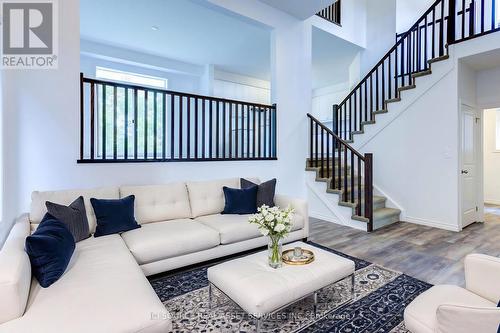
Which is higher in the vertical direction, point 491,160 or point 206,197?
point 491,160

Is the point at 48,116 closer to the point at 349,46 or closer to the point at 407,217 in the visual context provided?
the point at 407,217

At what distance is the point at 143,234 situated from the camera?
7.95 ft

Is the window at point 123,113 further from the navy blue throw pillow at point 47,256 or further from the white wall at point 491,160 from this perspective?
the white wall at point 491,160

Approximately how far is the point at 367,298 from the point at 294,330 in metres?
0.73

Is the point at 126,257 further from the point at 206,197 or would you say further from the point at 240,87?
the point at 240,87

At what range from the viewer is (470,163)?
4254 mm

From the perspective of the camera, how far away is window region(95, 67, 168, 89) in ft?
18.4

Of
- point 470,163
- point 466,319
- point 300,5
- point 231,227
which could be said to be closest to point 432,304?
point 466,319

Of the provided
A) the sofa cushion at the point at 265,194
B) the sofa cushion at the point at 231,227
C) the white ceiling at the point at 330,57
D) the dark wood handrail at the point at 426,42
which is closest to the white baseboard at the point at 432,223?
the dark wood handrail at the point at 426,42

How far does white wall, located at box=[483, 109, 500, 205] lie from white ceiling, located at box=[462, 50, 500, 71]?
275 centimetres

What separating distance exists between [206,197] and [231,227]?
654 mm

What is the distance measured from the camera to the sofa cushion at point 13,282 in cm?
118

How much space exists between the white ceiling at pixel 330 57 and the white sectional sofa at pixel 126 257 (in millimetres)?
4004

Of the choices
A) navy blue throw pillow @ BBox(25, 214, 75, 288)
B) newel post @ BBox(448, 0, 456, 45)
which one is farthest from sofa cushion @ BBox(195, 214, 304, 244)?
newel post @ BBox(448, 0, 456, 45)
